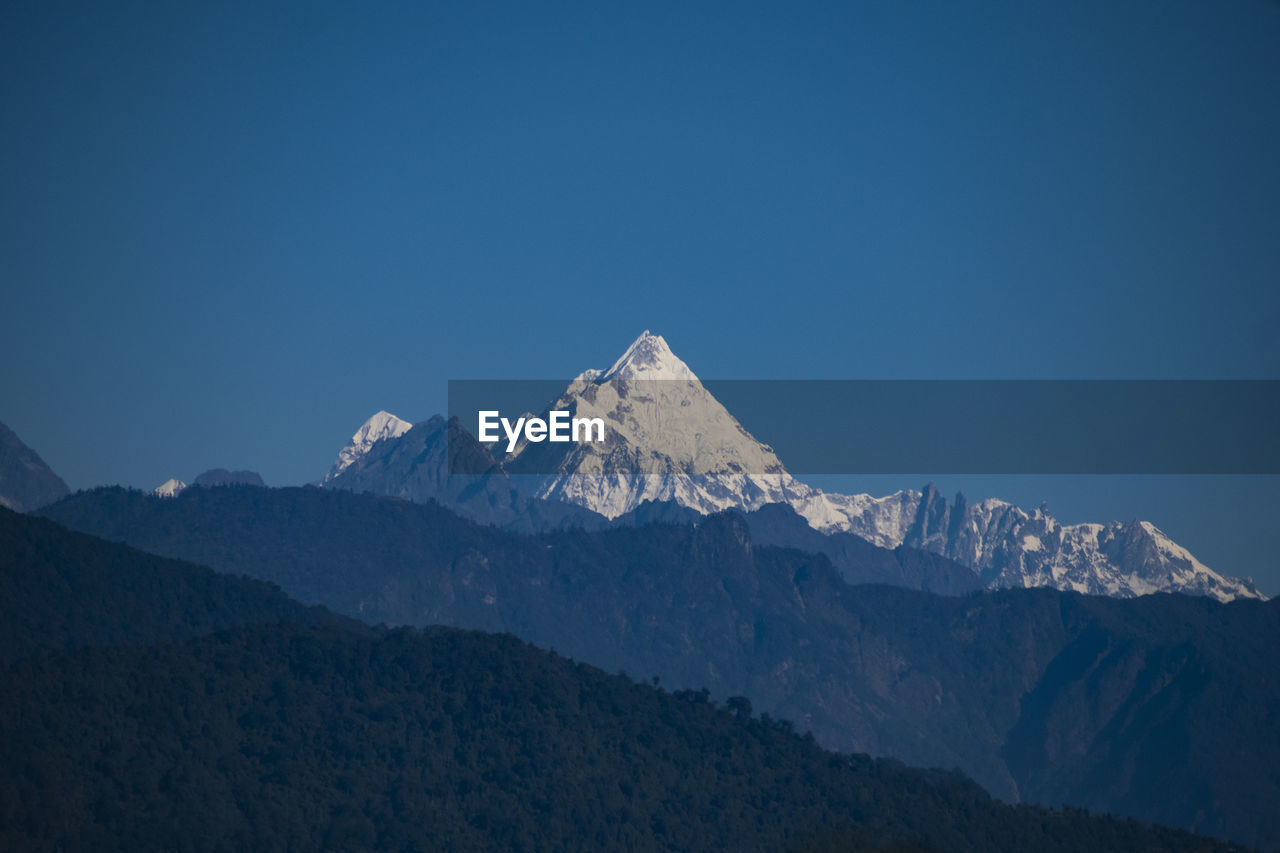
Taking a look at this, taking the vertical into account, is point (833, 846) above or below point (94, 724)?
below

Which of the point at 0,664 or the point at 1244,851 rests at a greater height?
the point at 0,664

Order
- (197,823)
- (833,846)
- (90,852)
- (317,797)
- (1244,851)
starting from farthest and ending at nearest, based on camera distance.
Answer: (1244,851)
(317,797)
(197,823)
(90,852)
(833,846)

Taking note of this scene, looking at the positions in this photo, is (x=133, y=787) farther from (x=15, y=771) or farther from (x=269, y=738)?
(x=269, y=738)

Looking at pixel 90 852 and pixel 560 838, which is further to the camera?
pixel 560 838

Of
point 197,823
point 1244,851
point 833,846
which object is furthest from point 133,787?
point 1244,851

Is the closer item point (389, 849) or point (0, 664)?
point (389, 849)

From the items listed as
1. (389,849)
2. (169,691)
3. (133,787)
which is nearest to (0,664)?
(169,691)

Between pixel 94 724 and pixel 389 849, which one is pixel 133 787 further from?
pixel 389 849

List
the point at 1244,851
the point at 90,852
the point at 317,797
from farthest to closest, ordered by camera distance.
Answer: the point at 1244,851
the point at 317,797
the point at 90,852

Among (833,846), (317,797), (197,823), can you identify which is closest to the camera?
(833,846)
